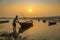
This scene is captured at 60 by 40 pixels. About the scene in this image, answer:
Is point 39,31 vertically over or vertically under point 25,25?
under

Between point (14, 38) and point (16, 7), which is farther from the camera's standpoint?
point (16, 7)

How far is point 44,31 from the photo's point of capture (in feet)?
9.43

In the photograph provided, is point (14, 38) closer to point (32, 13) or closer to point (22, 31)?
point (22, 31)

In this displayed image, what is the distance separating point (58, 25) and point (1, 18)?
Answer: 3.47 ft

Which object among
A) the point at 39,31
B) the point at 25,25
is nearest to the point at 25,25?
the point at 25,25

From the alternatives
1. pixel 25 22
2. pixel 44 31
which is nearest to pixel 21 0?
pixel 25 22

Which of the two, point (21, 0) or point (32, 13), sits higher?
point (21, 0)

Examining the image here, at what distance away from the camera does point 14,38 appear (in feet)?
9.08

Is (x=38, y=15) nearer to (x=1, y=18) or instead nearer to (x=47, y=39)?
(x=47, y=39)

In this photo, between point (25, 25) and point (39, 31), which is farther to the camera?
point (25, 25)

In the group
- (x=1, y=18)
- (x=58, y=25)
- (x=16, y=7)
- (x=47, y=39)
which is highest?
(x=16, y=7)

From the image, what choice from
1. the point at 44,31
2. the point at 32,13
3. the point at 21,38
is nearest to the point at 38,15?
the point at 32,13

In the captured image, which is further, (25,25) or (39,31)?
(25,25)

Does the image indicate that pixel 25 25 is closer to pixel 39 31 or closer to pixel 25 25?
pixel 25 25
